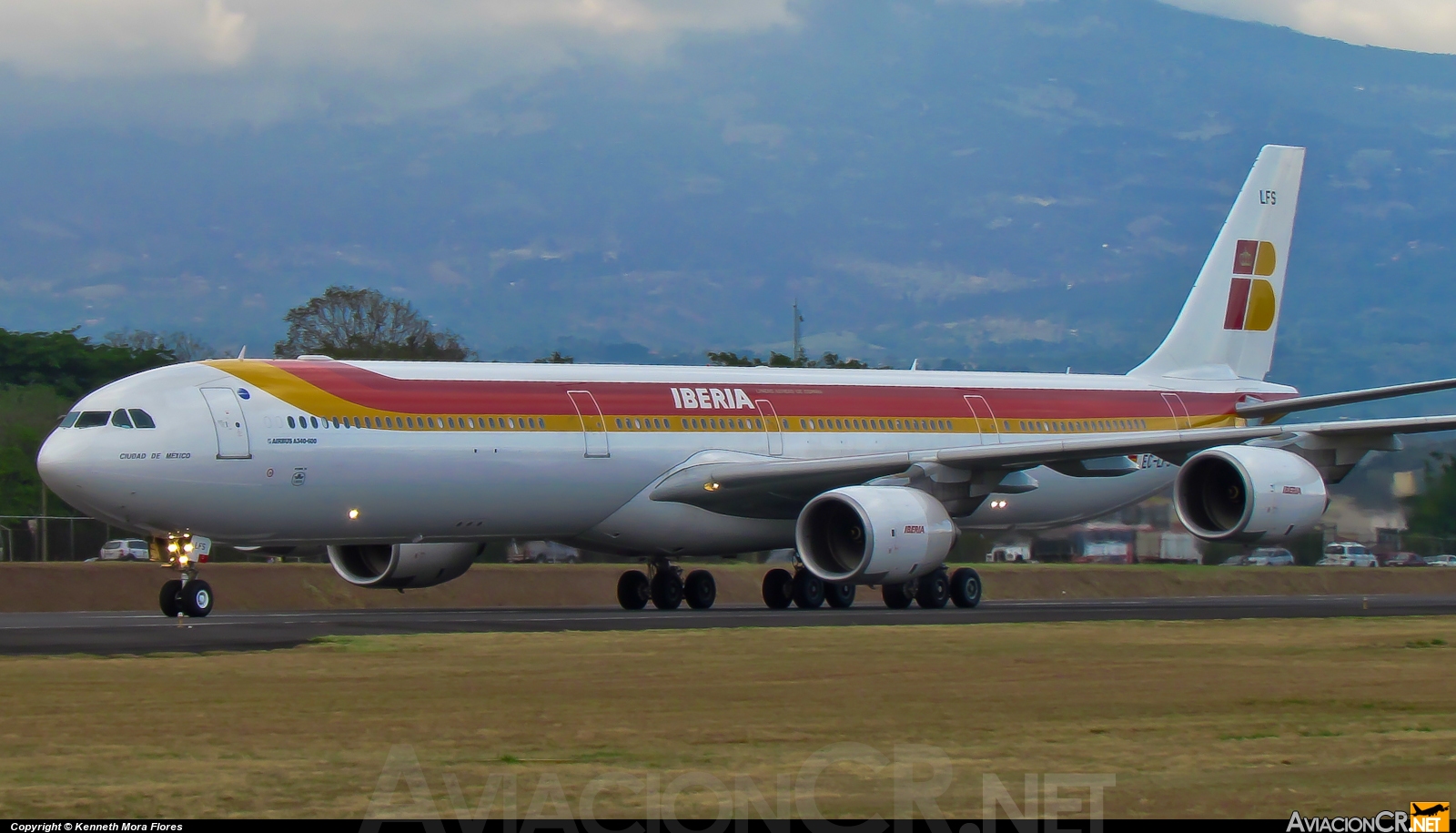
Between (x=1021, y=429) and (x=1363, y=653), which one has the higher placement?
(x=1021, y=429)

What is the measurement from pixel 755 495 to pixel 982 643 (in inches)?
367

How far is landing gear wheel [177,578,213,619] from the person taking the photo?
21.9 metres

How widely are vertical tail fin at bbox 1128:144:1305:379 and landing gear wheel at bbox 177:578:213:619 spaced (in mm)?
18157

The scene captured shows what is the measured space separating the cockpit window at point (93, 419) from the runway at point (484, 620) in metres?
2.45

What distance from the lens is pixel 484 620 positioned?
2244 centimetres

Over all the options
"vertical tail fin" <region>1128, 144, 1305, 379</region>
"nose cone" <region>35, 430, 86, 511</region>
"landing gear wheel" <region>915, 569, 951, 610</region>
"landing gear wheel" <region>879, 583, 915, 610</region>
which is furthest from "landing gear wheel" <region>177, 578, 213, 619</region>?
"vertical tail fin" <region>1128, 144, 1305, 379</region>

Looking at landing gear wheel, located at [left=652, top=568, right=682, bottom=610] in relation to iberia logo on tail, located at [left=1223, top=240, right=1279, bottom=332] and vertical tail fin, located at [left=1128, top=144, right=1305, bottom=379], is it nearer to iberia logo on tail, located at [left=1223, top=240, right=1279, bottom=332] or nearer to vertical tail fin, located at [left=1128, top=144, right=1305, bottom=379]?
vertical tail fin, located at [left=1128, top=144, right=1305, bottom=379]

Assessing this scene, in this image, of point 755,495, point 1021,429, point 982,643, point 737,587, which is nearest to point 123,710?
point 982,643

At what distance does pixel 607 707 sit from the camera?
461 inches

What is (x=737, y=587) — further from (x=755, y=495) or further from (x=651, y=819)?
(x=651, y=819)

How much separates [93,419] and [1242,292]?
2185 cm

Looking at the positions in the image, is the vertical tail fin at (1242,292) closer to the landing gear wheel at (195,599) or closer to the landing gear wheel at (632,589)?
the landing gear wheel at (632,589)

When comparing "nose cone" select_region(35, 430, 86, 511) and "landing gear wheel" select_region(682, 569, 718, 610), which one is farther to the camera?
"landing gear wheel" select_region(682, 569, 718, 610)

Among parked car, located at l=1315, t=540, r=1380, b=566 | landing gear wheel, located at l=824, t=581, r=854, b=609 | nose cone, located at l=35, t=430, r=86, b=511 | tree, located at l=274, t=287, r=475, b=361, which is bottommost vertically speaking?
landing gear wheel, located at l=824, t=581, r=854, b=609
